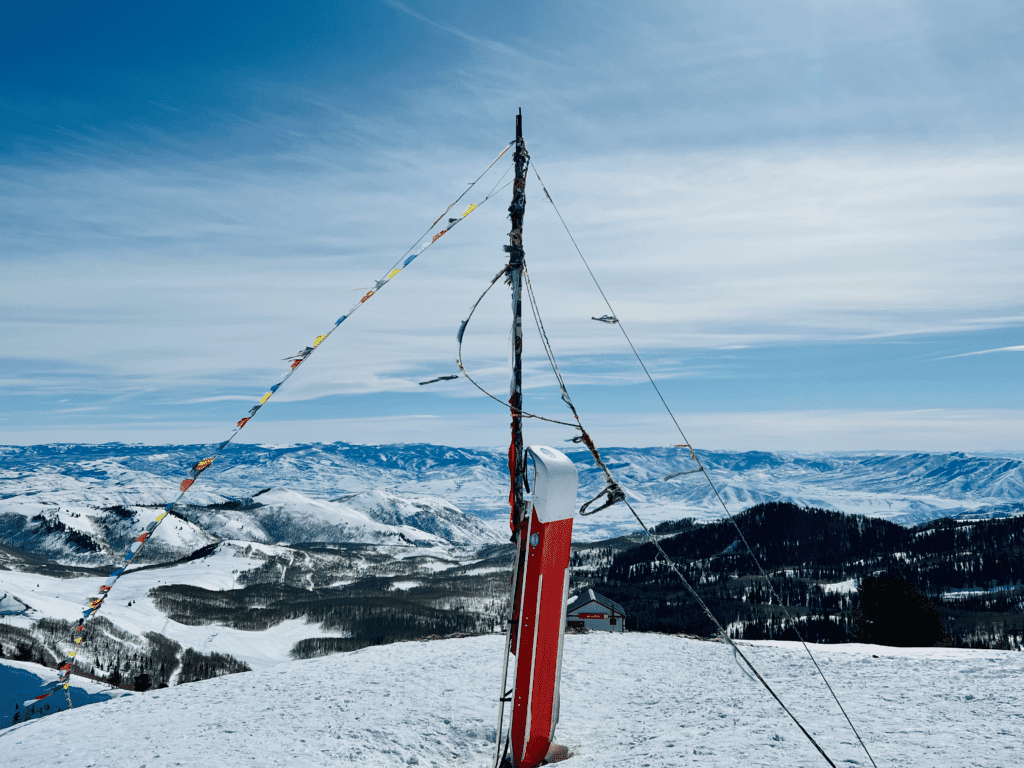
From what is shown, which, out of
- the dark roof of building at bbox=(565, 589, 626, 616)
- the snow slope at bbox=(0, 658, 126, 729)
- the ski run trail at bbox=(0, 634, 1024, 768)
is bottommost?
the dark roof of building at bbox=(565, 589, 626, 616)

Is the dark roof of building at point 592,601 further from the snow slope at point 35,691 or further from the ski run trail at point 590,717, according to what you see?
the ski run trail at point 590,717

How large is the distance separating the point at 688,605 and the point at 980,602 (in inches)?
3471

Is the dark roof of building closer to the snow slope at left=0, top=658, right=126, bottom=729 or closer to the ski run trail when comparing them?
the snow slope at left=0, top=658, right=126, bottom=729

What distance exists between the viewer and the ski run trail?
496 inches

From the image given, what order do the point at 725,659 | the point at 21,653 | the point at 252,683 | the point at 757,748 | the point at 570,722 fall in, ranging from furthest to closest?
the point at 21,653 → the point at 725,659 → the point at 252,683 → the point at 570,722 → the point at 757,748

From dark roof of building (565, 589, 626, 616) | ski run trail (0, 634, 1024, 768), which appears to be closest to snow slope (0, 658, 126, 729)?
ski run trail (0, 634, 1024, 768)

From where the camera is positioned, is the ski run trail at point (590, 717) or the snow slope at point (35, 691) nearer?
the ski run trail at point (590, 717)

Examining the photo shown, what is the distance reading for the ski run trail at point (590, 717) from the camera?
12.6 meters

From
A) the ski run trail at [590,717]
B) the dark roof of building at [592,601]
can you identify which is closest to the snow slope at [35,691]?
the ski run trail at [590,717]

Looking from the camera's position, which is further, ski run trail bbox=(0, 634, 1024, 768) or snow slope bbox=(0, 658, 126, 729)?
snow slope bbox=(0, 658, 126, 729)

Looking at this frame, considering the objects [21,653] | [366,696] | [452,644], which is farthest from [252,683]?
[21,653]

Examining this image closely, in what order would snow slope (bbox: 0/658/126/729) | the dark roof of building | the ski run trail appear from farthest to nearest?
the dark roof of building
snow slope (bbox: 0/658/126/729)
the ski run trail

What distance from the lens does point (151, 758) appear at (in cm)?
1376

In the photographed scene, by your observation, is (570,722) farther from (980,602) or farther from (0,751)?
(980,602)
